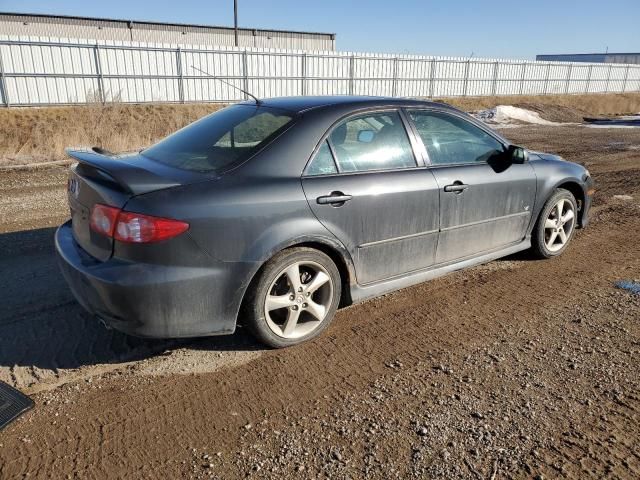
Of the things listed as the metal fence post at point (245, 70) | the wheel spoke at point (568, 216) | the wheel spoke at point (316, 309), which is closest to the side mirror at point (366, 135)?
the wheel spoke at point (316, 309)

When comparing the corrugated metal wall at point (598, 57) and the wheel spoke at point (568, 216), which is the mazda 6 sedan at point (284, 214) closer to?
the wheel spoke at point (568, 216)

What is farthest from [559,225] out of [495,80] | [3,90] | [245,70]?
[495,80]

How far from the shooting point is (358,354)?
10.9 ft

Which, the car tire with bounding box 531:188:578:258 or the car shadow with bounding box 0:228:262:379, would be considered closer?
the car shadow with bounding box 0:228:262:379

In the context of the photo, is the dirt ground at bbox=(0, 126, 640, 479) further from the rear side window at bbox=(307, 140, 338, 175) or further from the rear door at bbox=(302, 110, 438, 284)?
the rear side window at bbox=(307, 140, 338, 175)

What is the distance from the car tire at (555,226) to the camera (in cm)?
486

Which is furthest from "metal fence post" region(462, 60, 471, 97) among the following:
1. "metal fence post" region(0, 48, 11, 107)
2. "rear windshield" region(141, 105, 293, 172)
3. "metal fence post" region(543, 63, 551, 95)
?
"rear windshield" region(141, 105, 293, 172)

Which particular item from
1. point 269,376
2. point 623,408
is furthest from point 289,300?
point 623,408

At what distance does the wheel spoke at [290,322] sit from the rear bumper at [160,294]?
1.24 ft

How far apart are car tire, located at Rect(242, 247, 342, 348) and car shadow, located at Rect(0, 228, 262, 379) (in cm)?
24

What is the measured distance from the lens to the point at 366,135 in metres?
3.71

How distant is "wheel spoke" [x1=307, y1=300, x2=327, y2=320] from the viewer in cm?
338

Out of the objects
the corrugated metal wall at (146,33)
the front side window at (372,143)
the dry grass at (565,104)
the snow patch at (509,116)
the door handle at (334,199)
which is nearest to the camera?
the door handle at (334,199)

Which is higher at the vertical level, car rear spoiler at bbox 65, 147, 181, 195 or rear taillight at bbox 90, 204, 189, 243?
car rear spoiler at bbox 65, 147, 181, 195
